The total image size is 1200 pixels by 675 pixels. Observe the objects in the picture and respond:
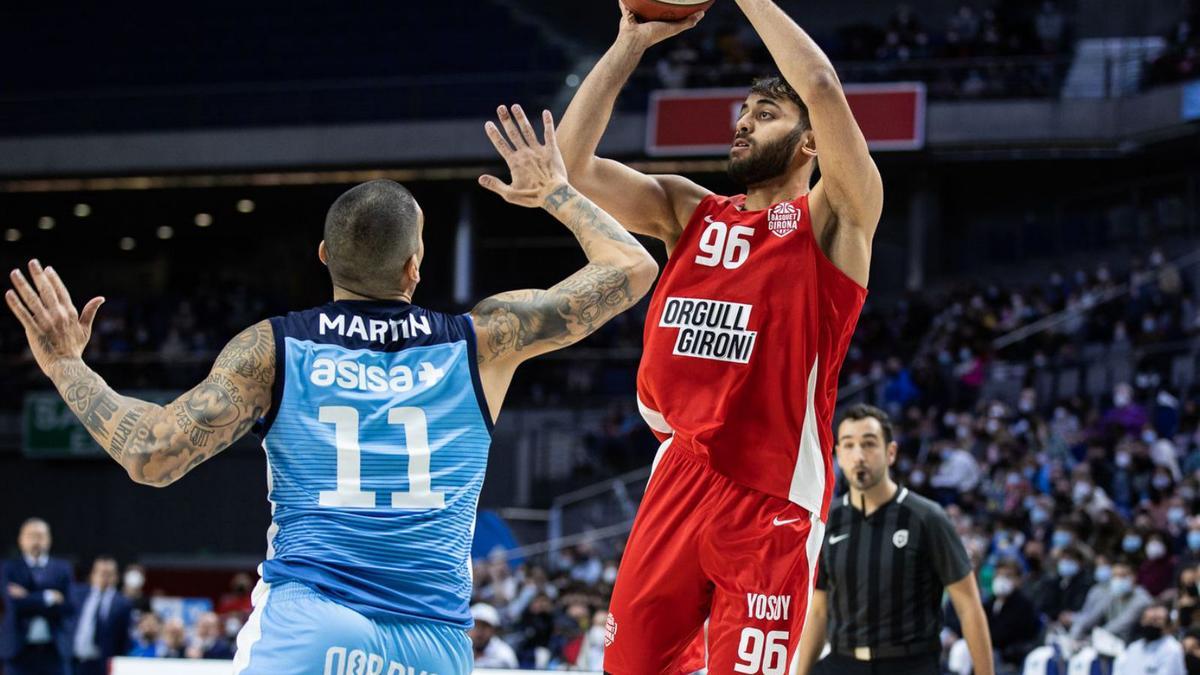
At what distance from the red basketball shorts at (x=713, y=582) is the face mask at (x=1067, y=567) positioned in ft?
30.2

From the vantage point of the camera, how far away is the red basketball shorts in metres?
4.53

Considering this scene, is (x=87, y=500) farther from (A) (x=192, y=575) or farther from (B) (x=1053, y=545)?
(B) (x=1053, y=545)

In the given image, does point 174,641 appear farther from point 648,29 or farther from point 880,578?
point 648,29

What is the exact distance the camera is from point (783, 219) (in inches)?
189

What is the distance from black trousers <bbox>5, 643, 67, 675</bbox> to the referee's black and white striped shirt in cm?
854

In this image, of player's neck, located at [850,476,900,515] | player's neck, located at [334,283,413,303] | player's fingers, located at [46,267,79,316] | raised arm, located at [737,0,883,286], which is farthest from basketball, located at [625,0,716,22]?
player's neck, located at [850,476,900,515]

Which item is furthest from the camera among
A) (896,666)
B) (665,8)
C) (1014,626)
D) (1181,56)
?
(1181,56)

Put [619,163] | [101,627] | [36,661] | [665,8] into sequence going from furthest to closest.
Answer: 1. [101,627]
2. [36,661]
3. [619,163]
4. [665,8]

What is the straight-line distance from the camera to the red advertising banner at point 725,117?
85.6 feet

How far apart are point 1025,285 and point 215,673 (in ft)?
72.6

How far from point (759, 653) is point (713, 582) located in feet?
0.93

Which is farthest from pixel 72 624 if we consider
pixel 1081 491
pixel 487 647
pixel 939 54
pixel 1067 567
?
→ pixel 939 54

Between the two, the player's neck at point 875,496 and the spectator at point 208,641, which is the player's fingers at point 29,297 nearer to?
the player's neck at point 875,496

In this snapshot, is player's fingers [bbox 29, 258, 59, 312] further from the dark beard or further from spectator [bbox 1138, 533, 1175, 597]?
spectator [bbox 1138, 533, 1175, 597]
